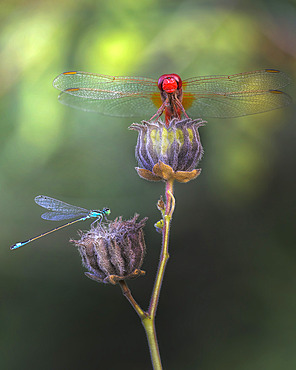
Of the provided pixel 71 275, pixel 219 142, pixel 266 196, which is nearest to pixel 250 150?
pixel 219 142

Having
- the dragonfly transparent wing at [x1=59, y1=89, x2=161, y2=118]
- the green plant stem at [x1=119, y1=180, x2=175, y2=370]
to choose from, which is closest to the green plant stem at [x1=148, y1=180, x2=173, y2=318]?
the green plant stem at [x1=119, y1=180, x2=175, y2=370]

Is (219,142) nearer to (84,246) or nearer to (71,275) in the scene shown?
(71,275)

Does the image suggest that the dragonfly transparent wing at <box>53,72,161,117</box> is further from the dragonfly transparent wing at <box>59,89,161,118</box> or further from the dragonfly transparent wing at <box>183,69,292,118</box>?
the dragonfly transparent wing at <box>183,69,292,118</box>

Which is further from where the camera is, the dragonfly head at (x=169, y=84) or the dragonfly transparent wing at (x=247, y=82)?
the dragonfly transparent wing at (x=247, y=82)

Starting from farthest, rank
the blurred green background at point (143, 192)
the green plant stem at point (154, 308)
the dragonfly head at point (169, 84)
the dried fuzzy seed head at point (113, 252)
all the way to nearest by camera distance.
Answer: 1. the blurred green background at point (143, 192)
2. the dragonfly head at point (169, 84)
3. the dried fuzzy seed head at point (113, 252)
4. the green plant stem at point (154, 308)

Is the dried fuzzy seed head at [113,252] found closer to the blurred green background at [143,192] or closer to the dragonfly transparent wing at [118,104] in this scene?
the dragonfly transparent wing at [118,104]

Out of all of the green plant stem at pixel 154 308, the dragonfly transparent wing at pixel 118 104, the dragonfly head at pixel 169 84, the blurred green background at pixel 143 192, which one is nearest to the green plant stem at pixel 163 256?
the green plant stem at pixel 154 308
